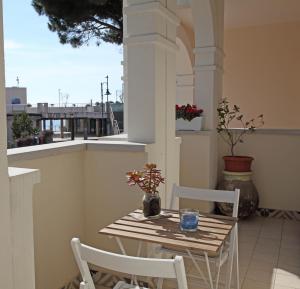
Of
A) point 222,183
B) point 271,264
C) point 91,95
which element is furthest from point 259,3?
point 91,95

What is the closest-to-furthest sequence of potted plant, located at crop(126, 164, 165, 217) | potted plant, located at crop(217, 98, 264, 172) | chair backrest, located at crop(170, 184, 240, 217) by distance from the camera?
potted plant, located at crop(126, 164, 165, 217) < chair backrest, located at crop(170, 184, 240, 217) < potted plant, located at crop(217, 98, 264, 172)

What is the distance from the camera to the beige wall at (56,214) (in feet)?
7.12

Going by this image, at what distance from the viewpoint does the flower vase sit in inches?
77.3

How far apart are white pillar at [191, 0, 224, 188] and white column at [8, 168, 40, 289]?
2915 millimetres

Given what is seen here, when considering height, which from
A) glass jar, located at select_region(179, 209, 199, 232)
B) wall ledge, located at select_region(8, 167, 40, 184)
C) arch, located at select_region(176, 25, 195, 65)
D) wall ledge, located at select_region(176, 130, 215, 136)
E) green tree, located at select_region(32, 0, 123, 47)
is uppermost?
green tree, located at select_region(32, 0, 123, 47)

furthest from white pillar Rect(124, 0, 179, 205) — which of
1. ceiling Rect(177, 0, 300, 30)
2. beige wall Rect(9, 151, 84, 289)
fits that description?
ceiling Rect(177, 0, 300, 30)

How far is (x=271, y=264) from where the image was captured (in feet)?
9.70

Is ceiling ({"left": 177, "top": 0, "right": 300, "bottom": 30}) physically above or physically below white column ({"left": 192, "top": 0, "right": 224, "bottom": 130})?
above

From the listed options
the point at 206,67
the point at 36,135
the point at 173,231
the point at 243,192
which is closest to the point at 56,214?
the point at 173,231

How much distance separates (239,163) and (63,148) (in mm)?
2412

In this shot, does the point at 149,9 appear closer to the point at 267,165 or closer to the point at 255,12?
the point at 267,165

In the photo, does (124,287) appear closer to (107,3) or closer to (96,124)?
(107,3)

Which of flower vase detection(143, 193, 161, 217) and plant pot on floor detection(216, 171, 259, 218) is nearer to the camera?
flower vase detection(143, 193, 161, 217)

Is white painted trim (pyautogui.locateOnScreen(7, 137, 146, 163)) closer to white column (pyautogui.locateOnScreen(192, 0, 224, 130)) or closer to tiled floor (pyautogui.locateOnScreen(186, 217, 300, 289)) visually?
tiled floor (pyautogui.locateOnScreen(186, 217, 300, 289))
